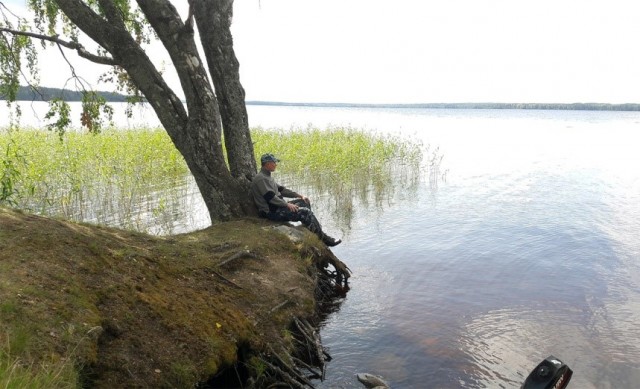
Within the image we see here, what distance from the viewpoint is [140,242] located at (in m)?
6.58

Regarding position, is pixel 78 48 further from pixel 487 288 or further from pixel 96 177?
pixel 487 288

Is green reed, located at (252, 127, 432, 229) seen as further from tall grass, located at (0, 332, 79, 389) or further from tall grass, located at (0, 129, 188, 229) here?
tall grass, located at (0, 332, 79, 389)

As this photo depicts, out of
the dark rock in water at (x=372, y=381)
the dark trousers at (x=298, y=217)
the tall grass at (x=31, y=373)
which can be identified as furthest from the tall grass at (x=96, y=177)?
the tall grass at (x=31, y=373)

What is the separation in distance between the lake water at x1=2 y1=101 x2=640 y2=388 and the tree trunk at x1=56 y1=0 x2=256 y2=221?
12.4 ft

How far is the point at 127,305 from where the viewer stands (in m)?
4.79

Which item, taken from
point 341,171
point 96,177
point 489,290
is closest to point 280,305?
point 489,290

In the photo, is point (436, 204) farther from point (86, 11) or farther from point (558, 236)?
point (86, 11)

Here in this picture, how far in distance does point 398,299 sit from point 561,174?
18872 mm

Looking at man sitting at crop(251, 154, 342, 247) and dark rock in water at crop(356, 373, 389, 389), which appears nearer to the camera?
dark rock in water at crop(356, 373, 389, 389)

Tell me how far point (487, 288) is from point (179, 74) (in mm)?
7245

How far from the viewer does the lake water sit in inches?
264

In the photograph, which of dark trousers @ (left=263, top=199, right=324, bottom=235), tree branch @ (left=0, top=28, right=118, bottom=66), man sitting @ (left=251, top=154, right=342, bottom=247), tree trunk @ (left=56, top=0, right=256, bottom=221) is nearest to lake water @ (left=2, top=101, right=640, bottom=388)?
dark trousers @ (left=263, top=199, right=324, bottom=235)

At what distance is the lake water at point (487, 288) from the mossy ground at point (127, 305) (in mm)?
1478

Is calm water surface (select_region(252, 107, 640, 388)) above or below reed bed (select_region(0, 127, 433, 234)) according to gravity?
below
